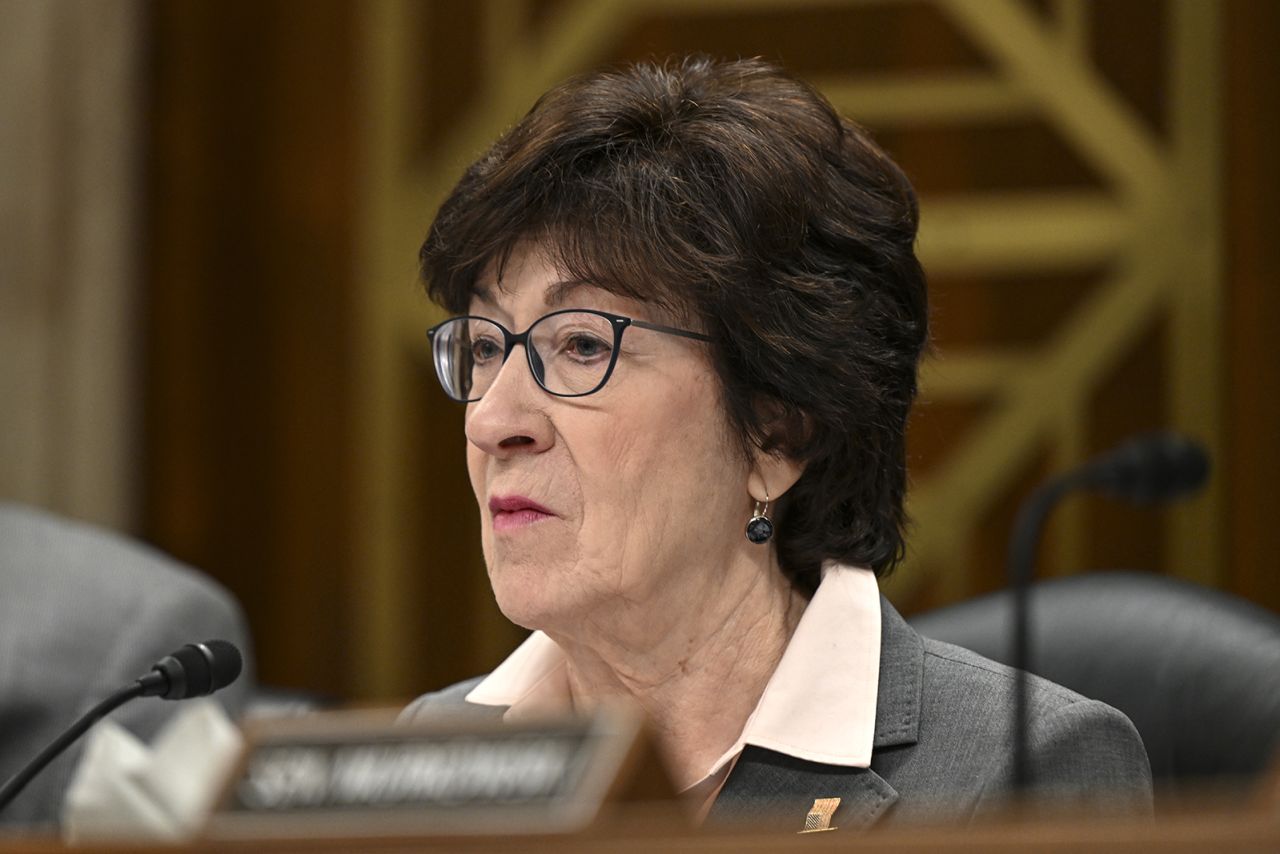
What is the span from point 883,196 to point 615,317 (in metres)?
0.38

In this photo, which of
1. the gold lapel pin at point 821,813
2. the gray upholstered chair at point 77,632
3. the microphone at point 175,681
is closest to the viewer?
the microphone at point 175,681

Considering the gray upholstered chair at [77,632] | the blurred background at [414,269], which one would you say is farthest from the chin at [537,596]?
the blurred background at [414,269]

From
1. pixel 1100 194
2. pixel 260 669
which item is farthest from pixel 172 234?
pixel 1100 194

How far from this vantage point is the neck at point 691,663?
1924mm

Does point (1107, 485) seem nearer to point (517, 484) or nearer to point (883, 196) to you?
point (883, 196)

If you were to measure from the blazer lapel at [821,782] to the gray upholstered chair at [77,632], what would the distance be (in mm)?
1116

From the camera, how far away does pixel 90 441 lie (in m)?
4.50

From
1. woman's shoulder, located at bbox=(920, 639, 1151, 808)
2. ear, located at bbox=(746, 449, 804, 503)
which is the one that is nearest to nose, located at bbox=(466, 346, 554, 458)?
ear, located at bbox=(746, 449, 804, 503)

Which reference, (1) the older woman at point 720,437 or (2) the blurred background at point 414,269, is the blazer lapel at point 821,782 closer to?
(1) the older woman at point 720,437

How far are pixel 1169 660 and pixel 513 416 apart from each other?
103 cm

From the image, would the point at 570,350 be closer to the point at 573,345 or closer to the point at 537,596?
the point at 573,345

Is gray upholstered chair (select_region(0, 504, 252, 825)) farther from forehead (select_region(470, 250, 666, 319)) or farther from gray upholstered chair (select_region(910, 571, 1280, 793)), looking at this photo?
gray upholstered chair (select_region(910, 571, 1280, 793))

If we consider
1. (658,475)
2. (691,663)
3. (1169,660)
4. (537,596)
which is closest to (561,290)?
Answer: (658,475)

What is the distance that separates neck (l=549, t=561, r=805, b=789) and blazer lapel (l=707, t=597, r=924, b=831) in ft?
0.25
